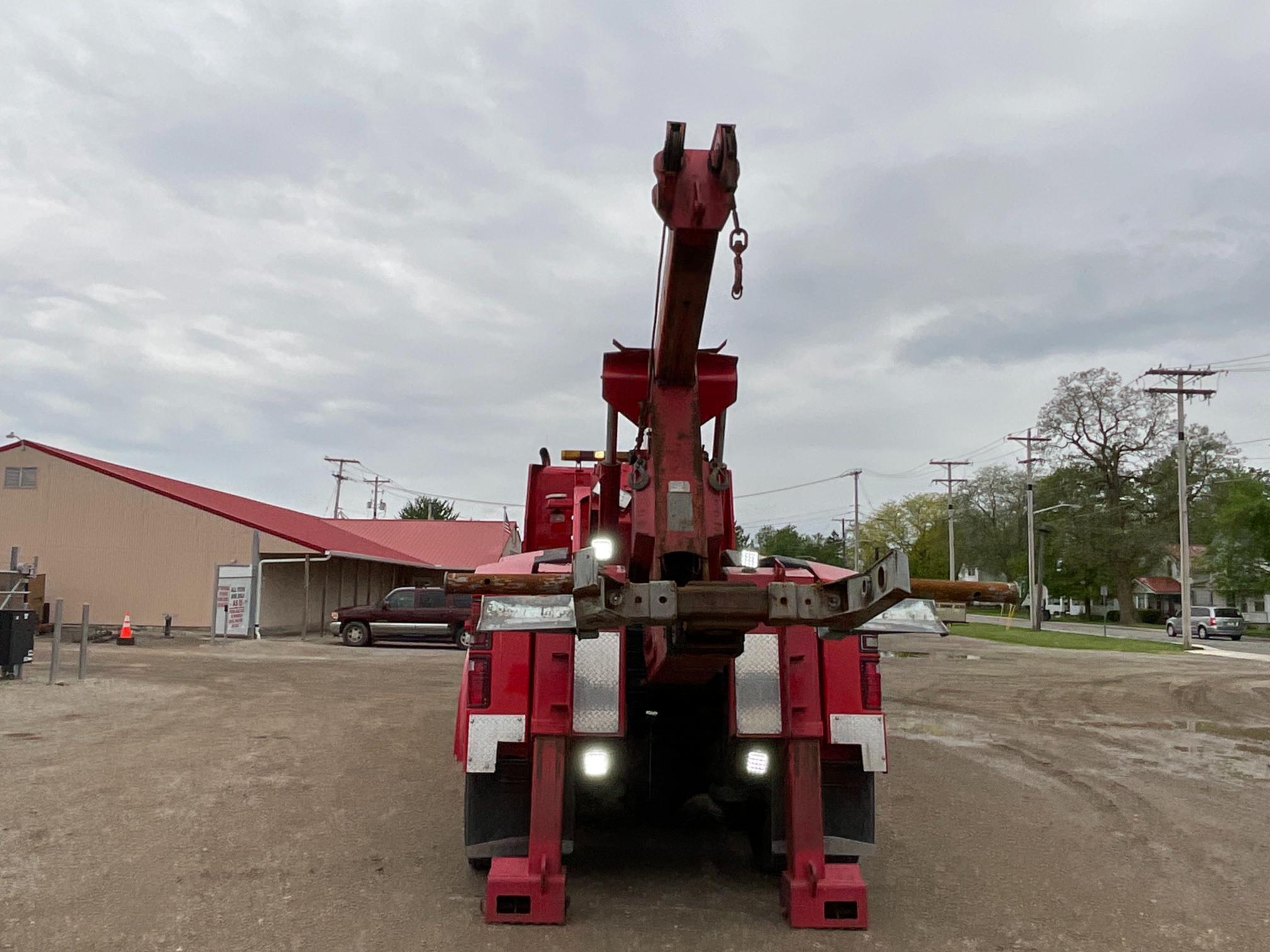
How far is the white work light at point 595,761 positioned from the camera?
509 centimetres

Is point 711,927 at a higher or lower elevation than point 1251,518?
lower

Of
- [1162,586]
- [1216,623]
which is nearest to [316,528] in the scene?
[1216,623]

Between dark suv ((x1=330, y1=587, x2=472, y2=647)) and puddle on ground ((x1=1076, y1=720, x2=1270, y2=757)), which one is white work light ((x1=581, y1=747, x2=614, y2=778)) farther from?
dark suv ((x1=330, y1=587, x2=472, y2=647))

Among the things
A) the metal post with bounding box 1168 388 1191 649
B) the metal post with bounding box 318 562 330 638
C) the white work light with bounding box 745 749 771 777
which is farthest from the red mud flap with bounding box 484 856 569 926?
the metal post with bounding box 1168 388 1191 649

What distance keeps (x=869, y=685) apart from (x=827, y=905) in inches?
42.5

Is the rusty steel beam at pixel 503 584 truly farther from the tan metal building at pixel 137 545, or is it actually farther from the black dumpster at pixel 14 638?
the tan metal building at pixel 137 545

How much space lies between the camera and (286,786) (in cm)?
790

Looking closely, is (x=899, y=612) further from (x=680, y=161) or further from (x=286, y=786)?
(x=286, y=786)

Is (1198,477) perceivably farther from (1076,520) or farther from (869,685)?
(869,685)

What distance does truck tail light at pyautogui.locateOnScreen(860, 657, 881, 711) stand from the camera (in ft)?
16.8

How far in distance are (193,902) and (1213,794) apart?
7810 mm

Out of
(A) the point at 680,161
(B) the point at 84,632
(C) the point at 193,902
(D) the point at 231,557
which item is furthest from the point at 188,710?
(D) the point at 231,557

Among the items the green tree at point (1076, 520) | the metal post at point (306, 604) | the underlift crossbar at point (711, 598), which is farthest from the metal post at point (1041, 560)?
the underlift crossbar at point (711, 598)

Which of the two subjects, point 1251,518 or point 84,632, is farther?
point 1251,518
